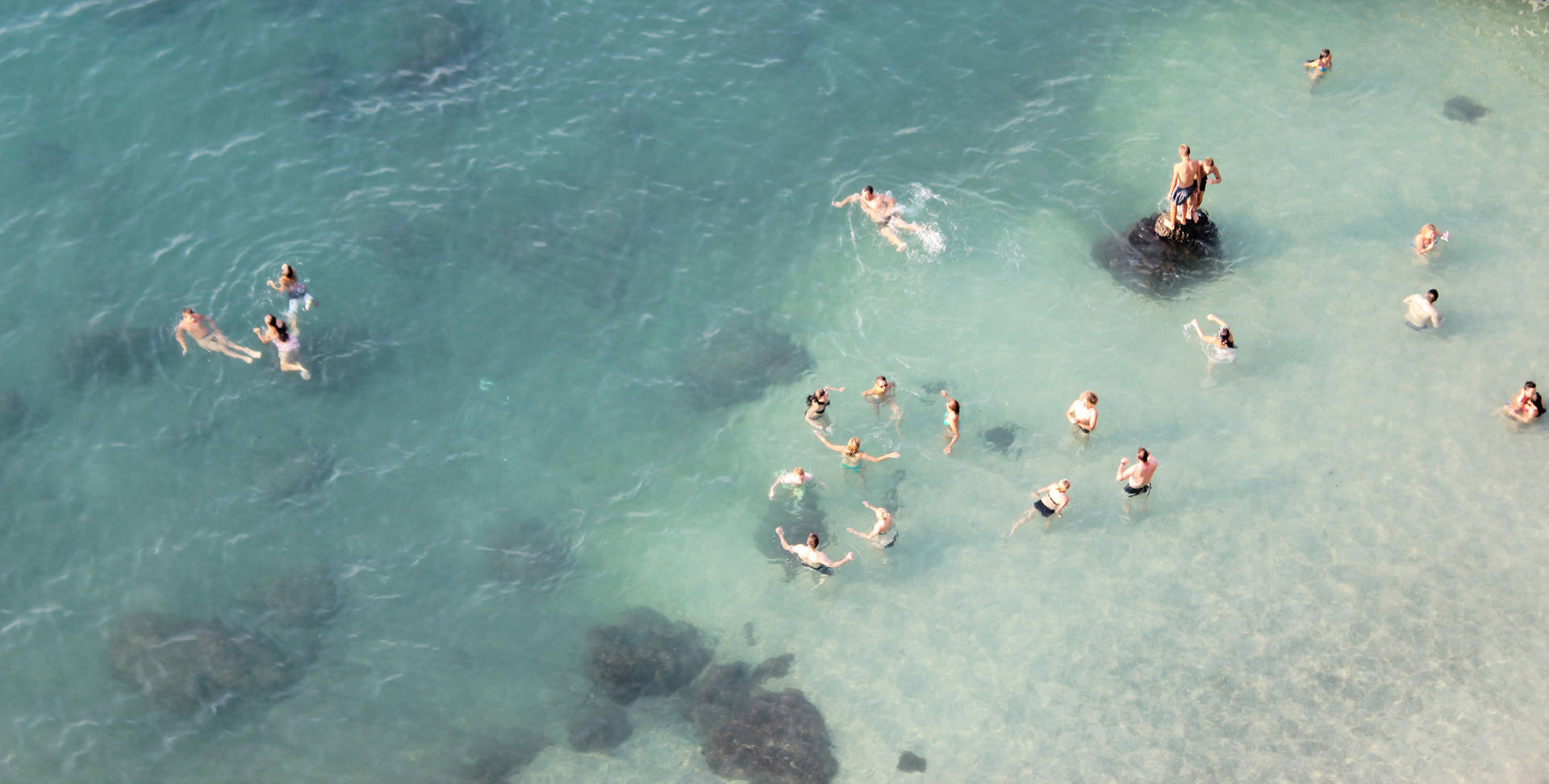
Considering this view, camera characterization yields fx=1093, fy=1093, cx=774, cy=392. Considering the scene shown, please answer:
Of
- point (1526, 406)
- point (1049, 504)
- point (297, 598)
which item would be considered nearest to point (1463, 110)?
point (1526, 406)

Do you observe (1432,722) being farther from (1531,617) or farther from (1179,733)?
(1179,733)

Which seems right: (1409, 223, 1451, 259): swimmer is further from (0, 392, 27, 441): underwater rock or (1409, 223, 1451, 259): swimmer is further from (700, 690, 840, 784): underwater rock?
(0, 392, 27, 441): underwater rock

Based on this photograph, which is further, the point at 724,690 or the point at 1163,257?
the point at 1163,257

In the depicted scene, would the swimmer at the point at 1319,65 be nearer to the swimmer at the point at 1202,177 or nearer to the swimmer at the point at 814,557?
the swimmer at the point at 1202,177

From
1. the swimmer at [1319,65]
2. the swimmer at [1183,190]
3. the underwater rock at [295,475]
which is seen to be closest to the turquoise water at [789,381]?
the underwater rock at [295,475]

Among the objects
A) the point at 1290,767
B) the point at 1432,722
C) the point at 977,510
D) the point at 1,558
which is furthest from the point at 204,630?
the point at 1432,722

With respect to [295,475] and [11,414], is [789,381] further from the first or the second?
[11,414]
